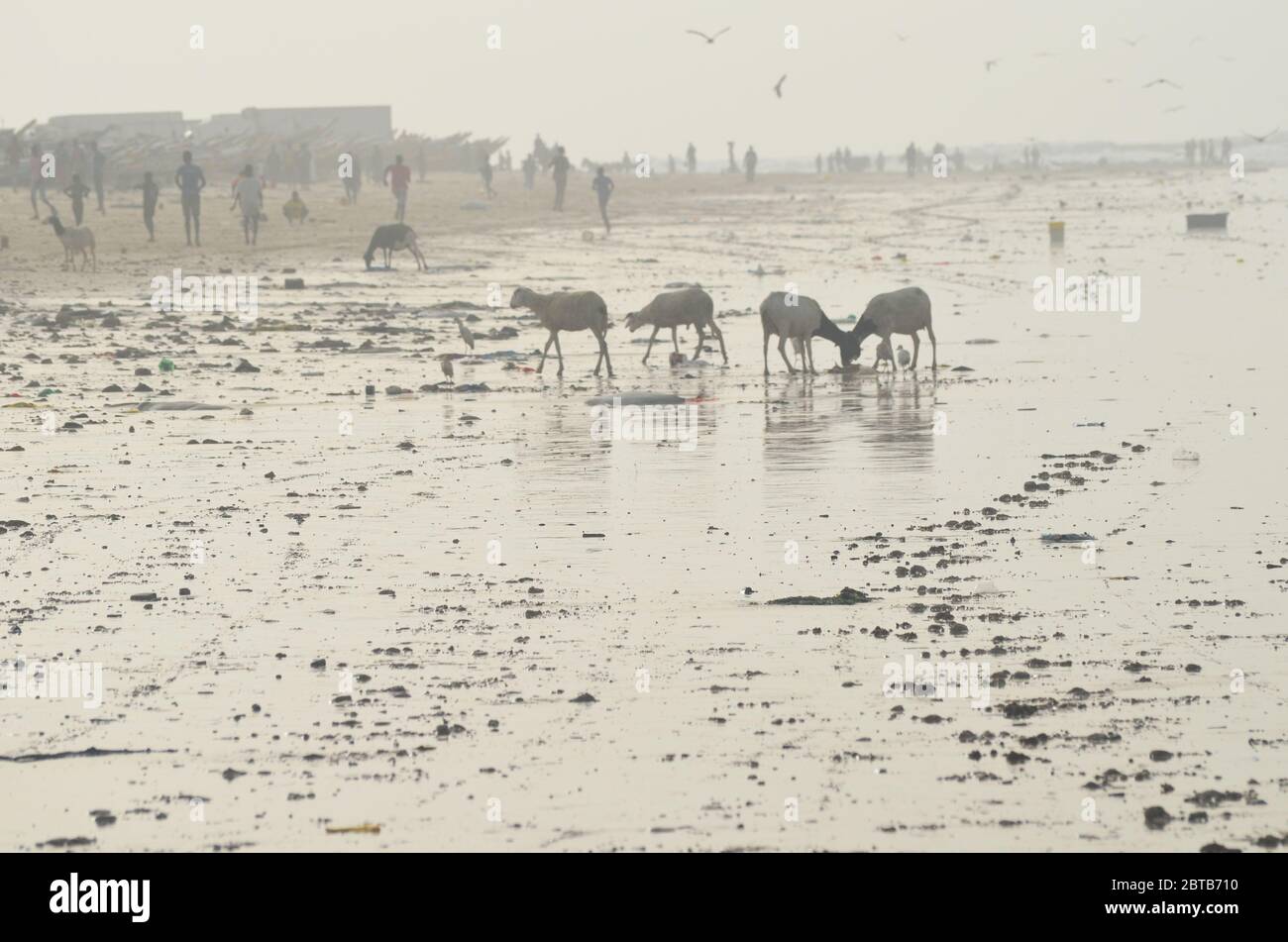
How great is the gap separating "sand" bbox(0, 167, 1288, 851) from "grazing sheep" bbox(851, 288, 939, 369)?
504 millimetres

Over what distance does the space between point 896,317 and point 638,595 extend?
1107 cm

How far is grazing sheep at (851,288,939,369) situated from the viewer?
1997 cm

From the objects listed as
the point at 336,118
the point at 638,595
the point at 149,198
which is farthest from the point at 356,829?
the point at 336,118

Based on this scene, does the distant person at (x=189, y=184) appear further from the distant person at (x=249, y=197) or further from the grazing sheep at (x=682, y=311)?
the grazing sheep at (x=682, y=311)

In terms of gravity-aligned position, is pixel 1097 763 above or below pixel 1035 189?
below

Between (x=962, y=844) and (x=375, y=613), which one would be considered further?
(x=375, y=613)

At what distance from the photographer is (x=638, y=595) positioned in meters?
9.48

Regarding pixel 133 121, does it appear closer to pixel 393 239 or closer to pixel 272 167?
pixel 272 167

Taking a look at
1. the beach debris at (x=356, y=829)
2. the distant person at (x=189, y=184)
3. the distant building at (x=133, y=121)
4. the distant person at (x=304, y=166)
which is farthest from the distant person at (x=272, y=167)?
the beach debris at (x=356, y=829)

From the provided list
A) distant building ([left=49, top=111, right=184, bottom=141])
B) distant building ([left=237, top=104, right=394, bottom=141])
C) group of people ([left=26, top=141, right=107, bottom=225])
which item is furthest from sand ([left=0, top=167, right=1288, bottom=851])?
distant building ([left=237, top=104, right=394, bottom=141])

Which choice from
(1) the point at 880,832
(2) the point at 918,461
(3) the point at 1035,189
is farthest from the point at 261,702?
(3) the point at 1035,189
